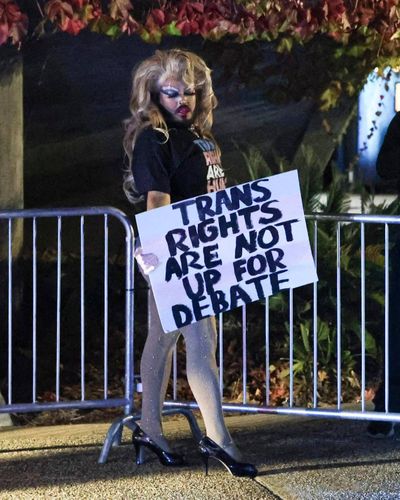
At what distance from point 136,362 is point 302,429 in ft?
7.16

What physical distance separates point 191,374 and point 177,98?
121 cm

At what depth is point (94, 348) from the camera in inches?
360

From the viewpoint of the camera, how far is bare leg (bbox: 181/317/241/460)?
590cm

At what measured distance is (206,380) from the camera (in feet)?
19.4

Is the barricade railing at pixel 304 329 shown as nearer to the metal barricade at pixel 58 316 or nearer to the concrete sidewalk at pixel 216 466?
the metal barricade at pixel 58 316

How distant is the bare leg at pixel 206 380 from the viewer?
590 centimetres

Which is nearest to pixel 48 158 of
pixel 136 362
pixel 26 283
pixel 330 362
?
pixel 26 283

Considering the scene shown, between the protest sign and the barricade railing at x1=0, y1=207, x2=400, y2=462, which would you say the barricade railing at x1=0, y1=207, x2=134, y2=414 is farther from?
the protest sign

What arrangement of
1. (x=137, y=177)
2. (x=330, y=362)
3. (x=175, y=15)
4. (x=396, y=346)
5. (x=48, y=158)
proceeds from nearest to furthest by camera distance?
(x=137, y=177)
(x=396, y=346)
(x=175, y=15)
(x=330, y=362)
(x=48, y=158)

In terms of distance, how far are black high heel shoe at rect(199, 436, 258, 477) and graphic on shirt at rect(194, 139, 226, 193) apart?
1112mm

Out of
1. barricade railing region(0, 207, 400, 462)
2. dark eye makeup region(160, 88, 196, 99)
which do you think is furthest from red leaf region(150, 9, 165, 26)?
dark eye makeup region(160, 88, 196, 99)

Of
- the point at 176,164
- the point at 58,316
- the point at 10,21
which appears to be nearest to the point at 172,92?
the point at 176,164

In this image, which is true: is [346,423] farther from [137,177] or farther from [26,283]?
[26,283]

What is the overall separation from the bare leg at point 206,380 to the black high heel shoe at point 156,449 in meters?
0.27
